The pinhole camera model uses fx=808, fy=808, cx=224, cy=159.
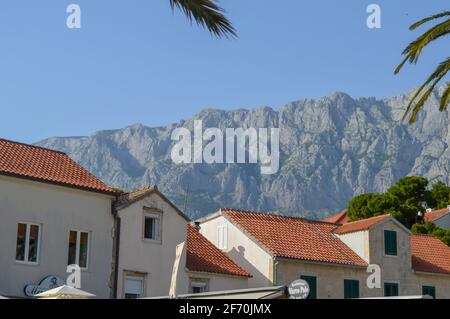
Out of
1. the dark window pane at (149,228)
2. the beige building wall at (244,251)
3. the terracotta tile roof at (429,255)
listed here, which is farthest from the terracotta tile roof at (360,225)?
the dark window pane at (149,228)

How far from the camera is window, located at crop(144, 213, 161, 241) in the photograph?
36.7 m

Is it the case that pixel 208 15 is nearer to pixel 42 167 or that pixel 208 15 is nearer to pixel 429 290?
pixel 42 167

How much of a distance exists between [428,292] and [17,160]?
25.2 m

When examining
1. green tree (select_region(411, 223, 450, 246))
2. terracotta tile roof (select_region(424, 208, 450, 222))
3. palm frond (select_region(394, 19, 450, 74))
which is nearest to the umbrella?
palm frond (select_region(394, 19, 450, 74))

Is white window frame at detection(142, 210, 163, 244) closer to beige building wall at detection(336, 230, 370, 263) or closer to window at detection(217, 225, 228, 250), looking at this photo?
window at detection(217, 225, 228, 250)

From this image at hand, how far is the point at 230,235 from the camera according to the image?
45062mm

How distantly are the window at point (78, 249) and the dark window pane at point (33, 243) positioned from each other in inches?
62.9

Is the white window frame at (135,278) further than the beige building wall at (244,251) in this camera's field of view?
No

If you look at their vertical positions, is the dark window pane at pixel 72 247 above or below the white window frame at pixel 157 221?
below

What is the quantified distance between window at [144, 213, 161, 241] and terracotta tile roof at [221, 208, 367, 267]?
7181 mm

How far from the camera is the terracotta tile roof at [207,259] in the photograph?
3892 centimetres

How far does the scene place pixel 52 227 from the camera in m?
33.1

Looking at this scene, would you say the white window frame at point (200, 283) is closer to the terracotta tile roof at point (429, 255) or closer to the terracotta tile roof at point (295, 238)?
the terracotta tile roof at point (295, 238)
